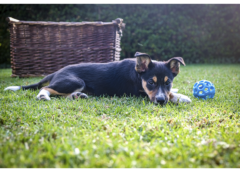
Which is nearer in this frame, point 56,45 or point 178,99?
point 178,99

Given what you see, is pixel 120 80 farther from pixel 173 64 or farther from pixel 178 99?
pixel 178 99

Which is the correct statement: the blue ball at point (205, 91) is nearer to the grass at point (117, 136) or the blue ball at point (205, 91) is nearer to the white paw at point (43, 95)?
the grass at point (117, 136)

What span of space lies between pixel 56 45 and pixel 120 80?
13.2 ft

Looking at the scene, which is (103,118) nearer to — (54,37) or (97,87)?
(97,87)

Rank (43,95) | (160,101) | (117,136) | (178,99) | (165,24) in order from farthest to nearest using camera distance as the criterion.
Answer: (165,24), (43,95), (178,99), (160,101), (117,136)

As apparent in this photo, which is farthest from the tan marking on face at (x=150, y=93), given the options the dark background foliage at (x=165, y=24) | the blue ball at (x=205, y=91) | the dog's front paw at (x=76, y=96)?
the dark background foliage at (x=165, y=24)

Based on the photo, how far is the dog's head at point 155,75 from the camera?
136 inches

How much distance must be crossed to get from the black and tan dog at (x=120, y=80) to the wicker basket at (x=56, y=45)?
104 inches

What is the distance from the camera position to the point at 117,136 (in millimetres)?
2023

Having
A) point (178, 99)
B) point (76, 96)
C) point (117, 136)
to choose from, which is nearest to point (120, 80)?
point (76, 96)

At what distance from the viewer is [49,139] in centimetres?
198

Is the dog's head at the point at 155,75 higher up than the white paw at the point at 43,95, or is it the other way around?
the dog's head at the point at 155,75

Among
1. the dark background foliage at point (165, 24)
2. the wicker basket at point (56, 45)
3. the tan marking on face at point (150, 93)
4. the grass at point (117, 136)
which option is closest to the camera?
the grass at point (117, 136)

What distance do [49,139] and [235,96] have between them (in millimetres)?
3733
